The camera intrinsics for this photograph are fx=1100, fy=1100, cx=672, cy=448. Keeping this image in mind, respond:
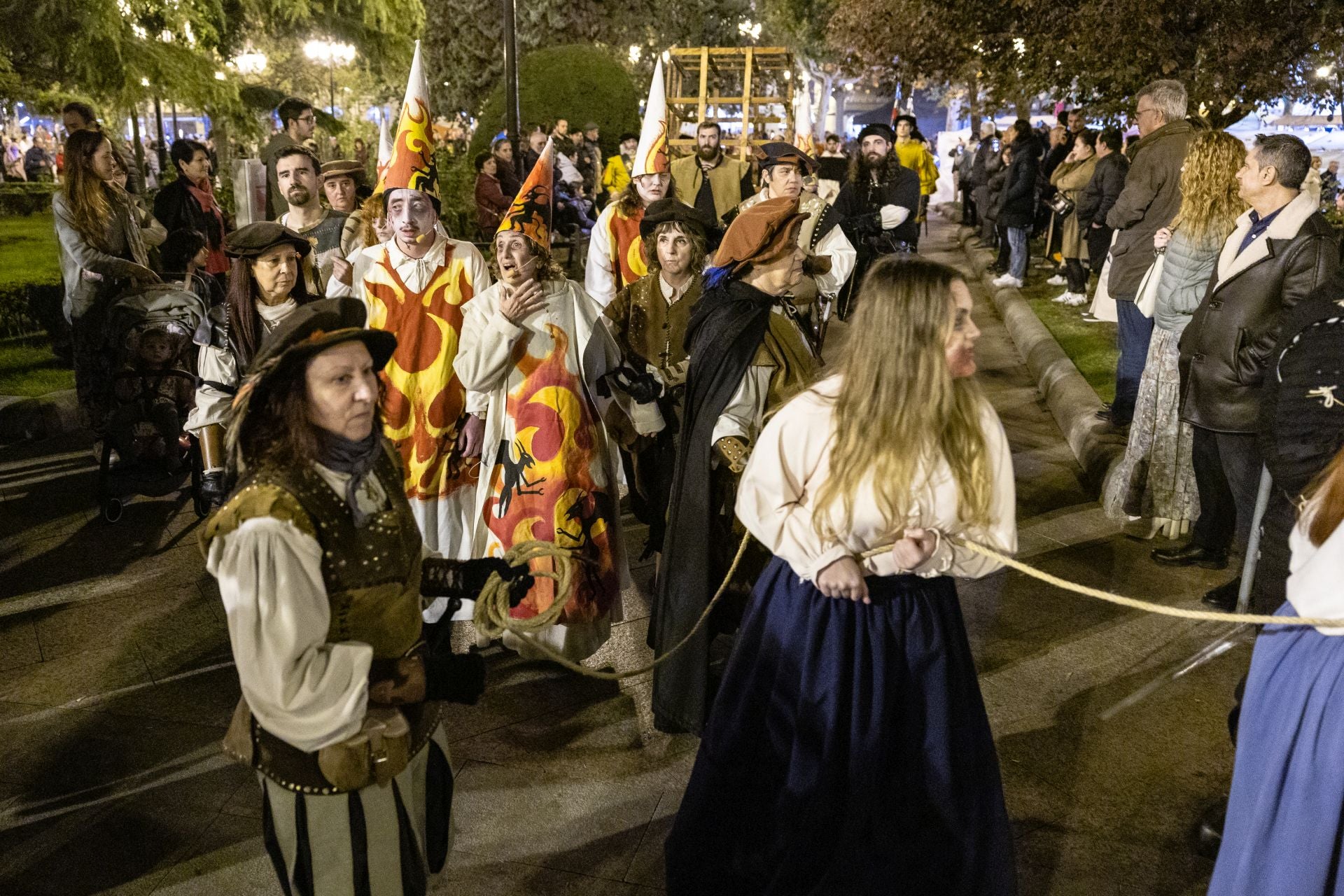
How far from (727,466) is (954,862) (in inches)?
63.2

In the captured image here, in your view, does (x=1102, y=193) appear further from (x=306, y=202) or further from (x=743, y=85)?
(x=743, y=85)

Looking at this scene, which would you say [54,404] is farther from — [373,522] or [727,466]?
[373,522]

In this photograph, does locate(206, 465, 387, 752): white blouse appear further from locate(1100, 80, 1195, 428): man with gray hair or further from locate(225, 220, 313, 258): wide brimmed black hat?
locate(1100, 80, 1195, 428): man with gray hair

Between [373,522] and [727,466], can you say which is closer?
[373,522]

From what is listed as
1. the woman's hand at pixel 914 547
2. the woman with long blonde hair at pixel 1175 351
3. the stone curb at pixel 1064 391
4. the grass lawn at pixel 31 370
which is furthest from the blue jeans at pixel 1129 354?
the grass lawn at pixel 31 370

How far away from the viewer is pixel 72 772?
4074mm

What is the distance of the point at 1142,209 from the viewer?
25.6ft

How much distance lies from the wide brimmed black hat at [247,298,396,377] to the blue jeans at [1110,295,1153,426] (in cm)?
609

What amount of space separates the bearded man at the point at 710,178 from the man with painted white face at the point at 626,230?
2.99 meters

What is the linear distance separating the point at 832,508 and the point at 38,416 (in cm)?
785

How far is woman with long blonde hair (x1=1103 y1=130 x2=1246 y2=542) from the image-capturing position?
5.73 m

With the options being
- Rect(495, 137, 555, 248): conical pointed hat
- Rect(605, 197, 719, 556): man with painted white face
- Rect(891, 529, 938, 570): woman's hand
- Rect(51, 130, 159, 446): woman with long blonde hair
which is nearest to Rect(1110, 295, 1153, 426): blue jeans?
Rect(605, 197, 719, 556): man with painted white face

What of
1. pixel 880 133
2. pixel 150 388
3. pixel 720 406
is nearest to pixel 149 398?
pixel 150 388

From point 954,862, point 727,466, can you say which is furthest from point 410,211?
point 954,862
